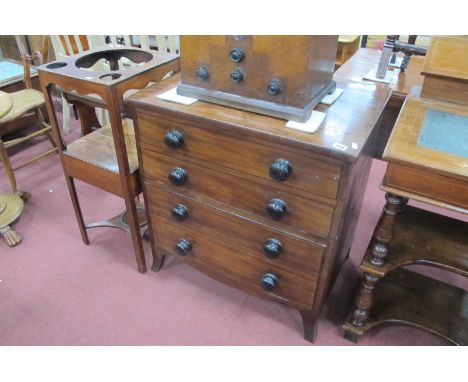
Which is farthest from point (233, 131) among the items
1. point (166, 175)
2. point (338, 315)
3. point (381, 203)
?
point (381, 203)

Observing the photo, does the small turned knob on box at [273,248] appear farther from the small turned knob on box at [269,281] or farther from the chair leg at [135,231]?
the chair leg at [135,231]

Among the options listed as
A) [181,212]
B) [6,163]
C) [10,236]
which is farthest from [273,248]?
[6,163]

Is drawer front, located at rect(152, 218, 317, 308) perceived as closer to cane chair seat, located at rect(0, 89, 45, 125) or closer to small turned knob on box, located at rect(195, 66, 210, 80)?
small turned knob on box, located at rect(195, 66, 210, 80)

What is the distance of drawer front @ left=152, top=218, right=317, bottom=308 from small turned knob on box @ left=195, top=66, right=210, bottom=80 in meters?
0.58

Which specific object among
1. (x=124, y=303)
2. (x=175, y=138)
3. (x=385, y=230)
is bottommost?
(x=124, y=303)

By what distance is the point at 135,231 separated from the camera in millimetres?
1561

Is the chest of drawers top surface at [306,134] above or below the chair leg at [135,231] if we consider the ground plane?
above

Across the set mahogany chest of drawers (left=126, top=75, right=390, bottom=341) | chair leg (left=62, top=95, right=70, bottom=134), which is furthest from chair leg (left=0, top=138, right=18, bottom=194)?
mahogany chest of drawers (left=126, top=75, right=390, bottom=341)

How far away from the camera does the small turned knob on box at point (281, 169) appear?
0.99 meters

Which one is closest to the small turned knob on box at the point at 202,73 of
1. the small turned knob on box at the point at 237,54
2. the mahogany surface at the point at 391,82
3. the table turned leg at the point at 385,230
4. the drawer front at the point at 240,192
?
the small turned knob on box at the point at 237,54

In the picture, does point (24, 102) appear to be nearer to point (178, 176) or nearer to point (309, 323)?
point (178, 176)

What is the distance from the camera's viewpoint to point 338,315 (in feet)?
4.99

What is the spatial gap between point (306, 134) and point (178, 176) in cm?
47

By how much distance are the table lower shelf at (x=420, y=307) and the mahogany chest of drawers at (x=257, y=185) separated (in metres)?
0.28
